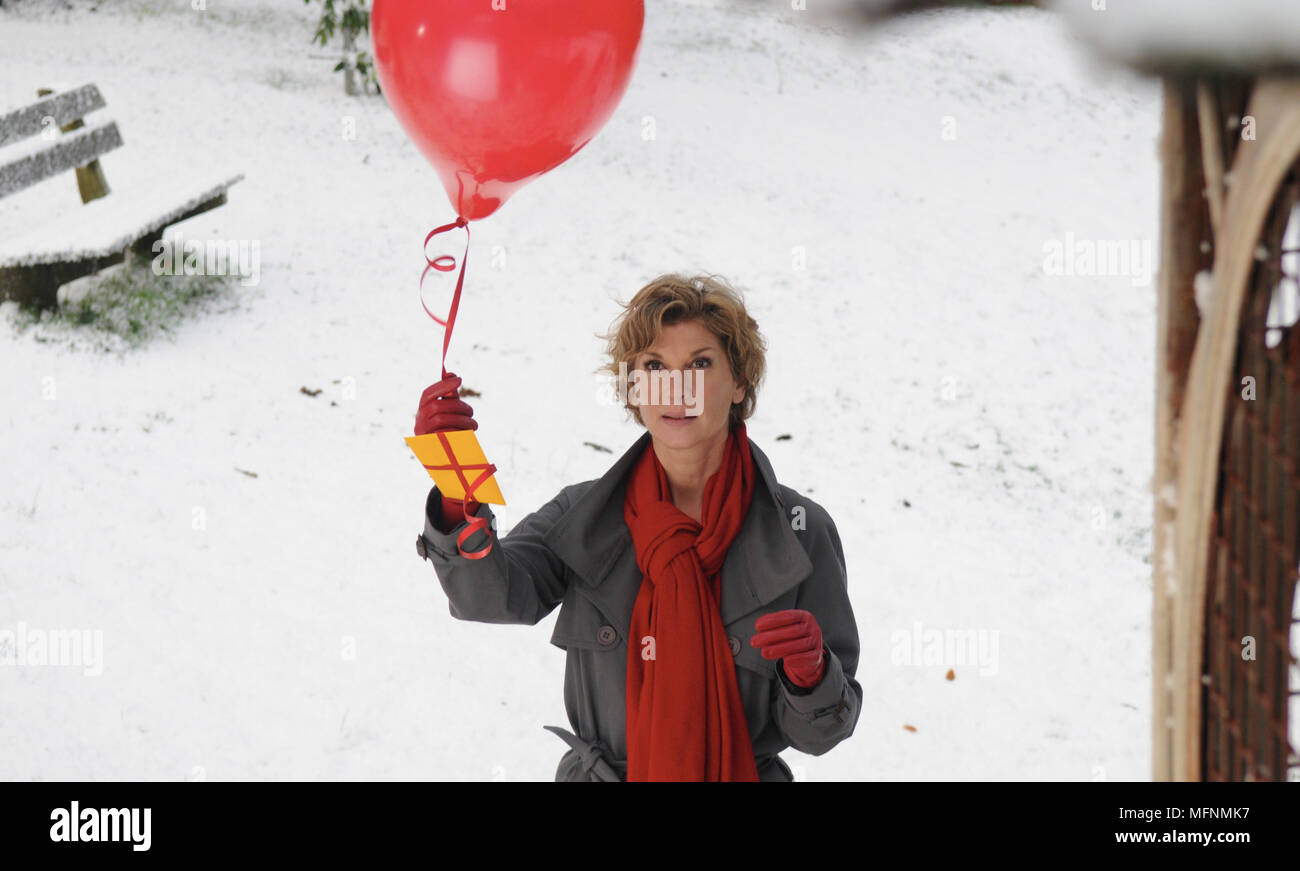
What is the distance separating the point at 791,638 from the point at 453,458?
560 mm

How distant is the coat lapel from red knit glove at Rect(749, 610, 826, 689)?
0.22 m

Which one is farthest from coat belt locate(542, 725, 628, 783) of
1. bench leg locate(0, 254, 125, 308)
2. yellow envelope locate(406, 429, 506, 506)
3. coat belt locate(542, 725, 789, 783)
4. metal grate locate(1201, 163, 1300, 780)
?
bench leg locate(0, 254, 125, 308)

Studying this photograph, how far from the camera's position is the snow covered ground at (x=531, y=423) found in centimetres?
395

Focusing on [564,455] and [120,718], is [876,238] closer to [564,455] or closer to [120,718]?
[564,455]

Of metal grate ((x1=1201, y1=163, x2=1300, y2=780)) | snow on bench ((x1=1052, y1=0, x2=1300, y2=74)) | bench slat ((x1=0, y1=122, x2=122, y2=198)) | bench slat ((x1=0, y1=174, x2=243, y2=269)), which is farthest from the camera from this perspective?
bench slat ((x1=0, y1=122, x2=122, y2=198))

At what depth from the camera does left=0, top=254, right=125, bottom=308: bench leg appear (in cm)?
581

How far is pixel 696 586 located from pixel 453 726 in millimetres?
2108

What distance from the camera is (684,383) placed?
6.73 ft

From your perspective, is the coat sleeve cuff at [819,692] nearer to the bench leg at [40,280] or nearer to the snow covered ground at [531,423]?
the snow covered ground at [531,423]

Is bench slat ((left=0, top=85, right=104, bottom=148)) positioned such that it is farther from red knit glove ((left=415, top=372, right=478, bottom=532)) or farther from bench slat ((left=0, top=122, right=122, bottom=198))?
red knit glove ((left=415, top=372, right=478, bottom=532))

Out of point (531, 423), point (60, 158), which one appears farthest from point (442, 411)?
point (60, 158)

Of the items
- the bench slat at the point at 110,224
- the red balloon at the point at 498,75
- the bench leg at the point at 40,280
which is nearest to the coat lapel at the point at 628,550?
the red balloon at the point at 498,75

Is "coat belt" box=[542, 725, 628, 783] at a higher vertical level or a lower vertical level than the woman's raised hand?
lower
